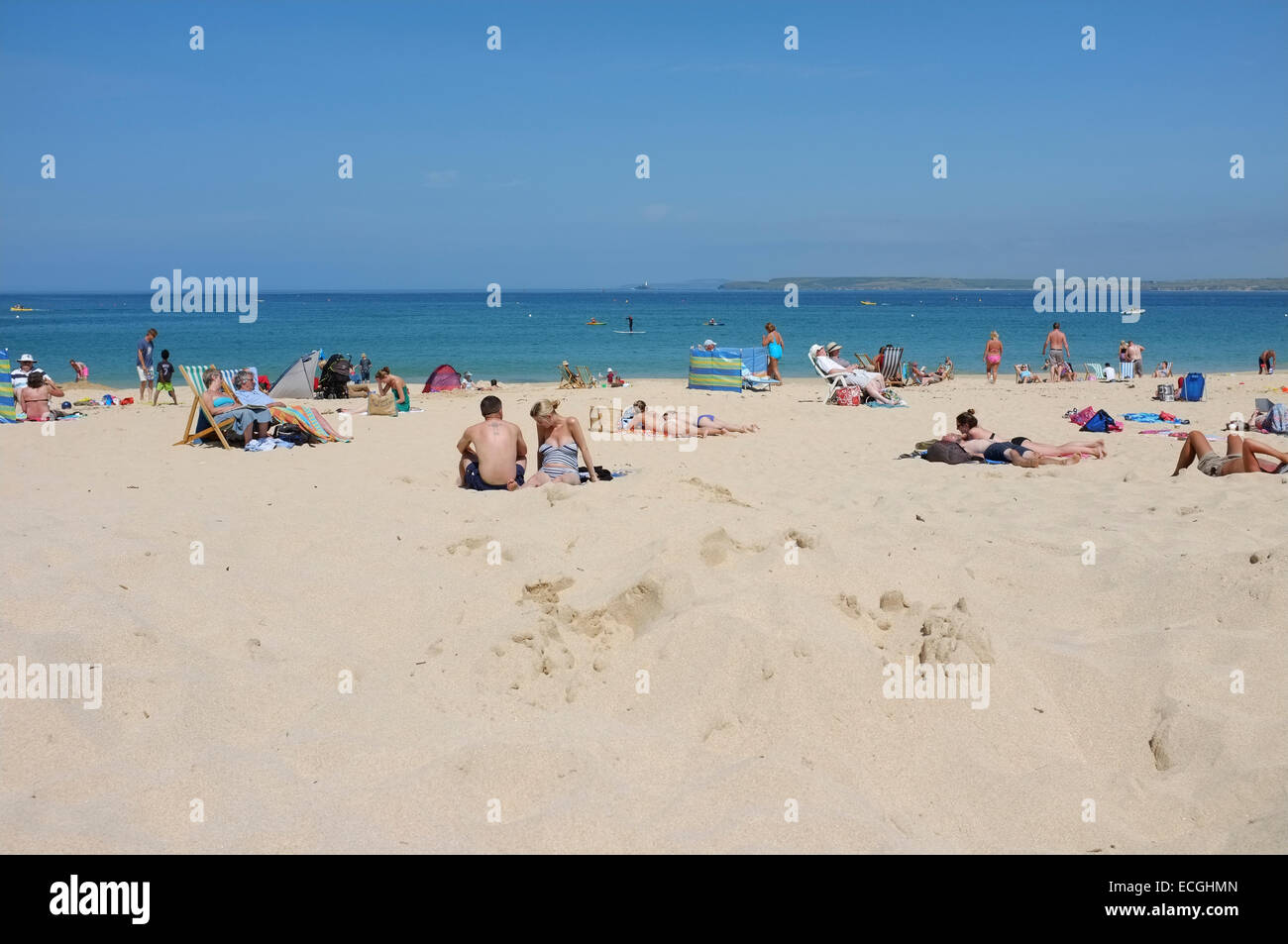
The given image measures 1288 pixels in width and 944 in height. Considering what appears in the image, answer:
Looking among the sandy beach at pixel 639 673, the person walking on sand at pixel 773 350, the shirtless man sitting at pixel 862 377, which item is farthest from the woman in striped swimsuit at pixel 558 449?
the person walking on sand at pixel 773 350

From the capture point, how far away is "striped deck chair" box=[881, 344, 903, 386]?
17000 millimetres

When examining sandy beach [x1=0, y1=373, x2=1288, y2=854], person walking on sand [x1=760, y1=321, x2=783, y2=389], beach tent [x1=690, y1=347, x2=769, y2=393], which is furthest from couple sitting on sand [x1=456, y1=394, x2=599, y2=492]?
person walking on sand [x1=760, y1=321, x2=783, y2=389]

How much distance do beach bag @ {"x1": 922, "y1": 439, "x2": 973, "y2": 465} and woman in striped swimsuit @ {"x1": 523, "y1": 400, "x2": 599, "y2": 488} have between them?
344 centimetres

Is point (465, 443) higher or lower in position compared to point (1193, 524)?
higher

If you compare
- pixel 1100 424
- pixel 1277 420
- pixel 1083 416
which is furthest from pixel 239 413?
pixel 1277 420

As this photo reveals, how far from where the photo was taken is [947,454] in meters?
9.08

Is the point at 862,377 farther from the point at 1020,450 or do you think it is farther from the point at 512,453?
the point at 512,453

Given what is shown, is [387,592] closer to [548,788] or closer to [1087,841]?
[548,788]

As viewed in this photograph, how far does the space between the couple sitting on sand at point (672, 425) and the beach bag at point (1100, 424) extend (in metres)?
4.08

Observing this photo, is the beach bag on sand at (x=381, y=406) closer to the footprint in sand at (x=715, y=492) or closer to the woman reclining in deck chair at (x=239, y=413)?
the woman reclining in deck chair at (x=239, y=413)

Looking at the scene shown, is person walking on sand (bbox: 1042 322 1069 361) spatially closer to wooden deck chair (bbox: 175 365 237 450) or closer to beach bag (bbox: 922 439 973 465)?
beach bag (bbox: 922 439 973 465)
